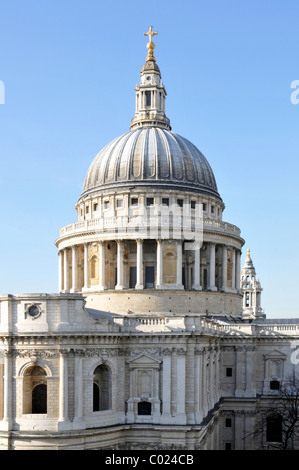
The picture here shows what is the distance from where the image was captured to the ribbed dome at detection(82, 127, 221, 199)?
69.7 m

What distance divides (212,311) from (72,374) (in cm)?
2293

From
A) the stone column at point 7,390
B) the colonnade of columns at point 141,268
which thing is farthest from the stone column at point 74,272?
the stone column at point 7,390

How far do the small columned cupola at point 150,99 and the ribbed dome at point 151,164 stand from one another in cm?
133

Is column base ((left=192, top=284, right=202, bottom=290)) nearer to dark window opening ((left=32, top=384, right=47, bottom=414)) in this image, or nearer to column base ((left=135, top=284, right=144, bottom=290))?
column base ((left=135, top=284, right=144, bottom=290))

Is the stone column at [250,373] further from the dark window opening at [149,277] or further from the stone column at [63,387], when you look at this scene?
the stone column at [63,387]

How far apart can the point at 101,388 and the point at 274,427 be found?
939 inches

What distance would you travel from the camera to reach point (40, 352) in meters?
48.3

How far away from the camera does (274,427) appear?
66.2 m

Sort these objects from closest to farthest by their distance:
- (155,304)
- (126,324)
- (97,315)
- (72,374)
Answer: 1. (72,374)
2. (126,324)
3. (97,315)
4. (155,304)

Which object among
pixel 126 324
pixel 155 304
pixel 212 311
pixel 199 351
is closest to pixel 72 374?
pixel 126 324

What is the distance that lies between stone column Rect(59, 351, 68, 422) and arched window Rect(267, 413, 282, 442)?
26893 mm

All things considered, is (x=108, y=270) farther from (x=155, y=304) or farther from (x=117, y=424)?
(x=117, y=424)

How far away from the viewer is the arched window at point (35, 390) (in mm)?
48562

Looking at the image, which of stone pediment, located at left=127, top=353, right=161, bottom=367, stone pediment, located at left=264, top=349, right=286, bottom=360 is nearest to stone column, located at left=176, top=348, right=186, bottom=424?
stone pediment, located at left=127, top=353, right=161, bottom=367
